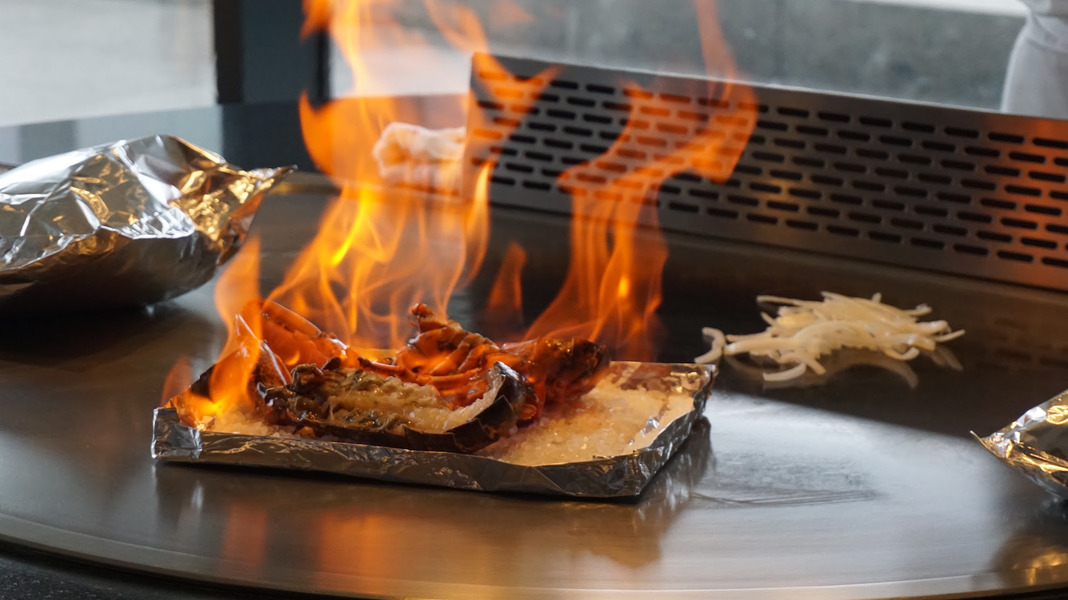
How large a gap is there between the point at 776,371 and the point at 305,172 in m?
1.01

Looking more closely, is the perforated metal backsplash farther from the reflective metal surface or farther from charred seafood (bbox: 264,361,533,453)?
charred seafood (bbox: 264,361,533,453)

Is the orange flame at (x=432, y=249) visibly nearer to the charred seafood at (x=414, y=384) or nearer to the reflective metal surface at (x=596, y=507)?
the charred seafood at (x=414, y=384)

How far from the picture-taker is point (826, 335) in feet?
4.82

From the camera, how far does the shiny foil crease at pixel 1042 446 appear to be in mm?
997

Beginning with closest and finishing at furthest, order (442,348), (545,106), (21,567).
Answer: (21,567), (442,348), (545,106)

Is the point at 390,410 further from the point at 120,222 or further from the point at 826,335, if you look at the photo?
the point at 826,335

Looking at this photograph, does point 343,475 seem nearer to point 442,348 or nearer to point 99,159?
point 442,348

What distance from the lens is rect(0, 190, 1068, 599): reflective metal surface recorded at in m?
0.88

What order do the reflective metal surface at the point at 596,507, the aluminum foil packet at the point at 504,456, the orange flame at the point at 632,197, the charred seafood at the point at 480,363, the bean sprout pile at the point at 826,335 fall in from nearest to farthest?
the reflective metal surface at the point at 596,507 < the aluminum foil packet at the point at 504,456 < the charred seafood at the point at 480,363 < the bean sprout pile at the point at 826,335 < the orange flame at the point at 632,197

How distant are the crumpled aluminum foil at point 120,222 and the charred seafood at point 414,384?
0.21 m

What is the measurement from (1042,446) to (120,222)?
3.37 feet

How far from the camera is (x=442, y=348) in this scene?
1218 millimetres

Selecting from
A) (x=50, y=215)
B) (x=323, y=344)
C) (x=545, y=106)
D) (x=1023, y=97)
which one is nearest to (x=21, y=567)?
(x=323, y=344)

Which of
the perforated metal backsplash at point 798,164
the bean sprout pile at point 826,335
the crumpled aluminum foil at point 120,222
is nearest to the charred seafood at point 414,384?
the crumpled aluminum foil at point 120,222
